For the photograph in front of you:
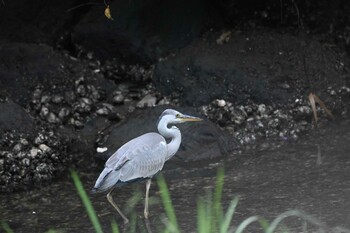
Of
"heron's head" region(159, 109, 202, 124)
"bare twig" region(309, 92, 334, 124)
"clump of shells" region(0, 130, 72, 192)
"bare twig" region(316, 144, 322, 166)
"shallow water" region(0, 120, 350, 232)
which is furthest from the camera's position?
"bare twig" region(309, 92, 334, 124)

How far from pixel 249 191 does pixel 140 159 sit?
827 mm

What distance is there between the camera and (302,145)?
278 inches

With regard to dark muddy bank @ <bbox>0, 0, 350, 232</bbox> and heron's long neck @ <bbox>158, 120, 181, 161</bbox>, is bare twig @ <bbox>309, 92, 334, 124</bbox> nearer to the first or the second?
dark muddy bank @ <bbox>0, 0, 350, 232</bbox>

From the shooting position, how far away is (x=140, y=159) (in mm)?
5949

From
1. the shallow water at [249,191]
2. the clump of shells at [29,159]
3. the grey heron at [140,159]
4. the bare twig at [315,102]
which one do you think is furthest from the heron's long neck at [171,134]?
the bare twig at [315,102]

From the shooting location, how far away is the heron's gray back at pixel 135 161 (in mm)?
5699

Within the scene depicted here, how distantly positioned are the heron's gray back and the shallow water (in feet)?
0.92

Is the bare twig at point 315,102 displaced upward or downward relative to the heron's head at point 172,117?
downward

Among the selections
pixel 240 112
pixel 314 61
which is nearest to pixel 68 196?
pixel 240 112

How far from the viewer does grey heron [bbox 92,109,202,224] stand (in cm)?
572

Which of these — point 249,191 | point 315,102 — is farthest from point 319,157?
point 315,102

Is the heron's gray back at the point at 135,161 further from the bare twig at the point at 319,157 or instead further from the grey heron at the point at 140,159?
the bare twig at the point at 319,157

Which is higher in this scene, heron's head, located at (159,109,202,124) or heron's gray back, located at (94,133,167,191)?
heron's head, located at (159,109,202,124)

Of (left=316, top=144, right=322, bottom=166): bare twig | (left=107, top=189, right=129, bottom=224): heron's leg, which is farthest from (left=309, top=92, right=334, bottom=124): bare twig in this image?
(left=107, top=189, right=129, bottom=224): heron's leg
